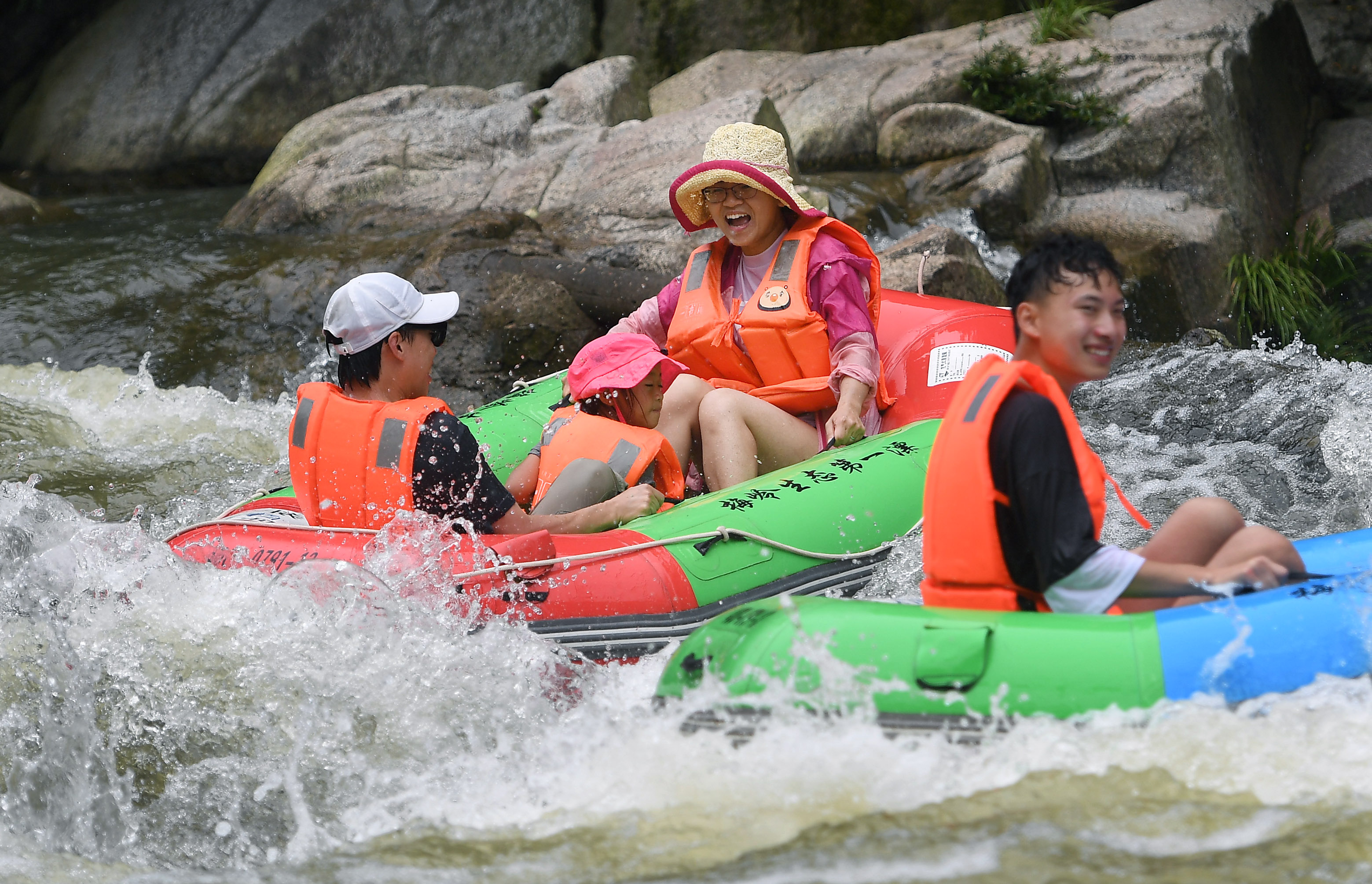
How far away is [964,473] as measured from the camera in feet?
7.54

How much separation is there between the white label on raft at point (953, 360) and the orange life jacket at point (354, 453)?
1.78 metres

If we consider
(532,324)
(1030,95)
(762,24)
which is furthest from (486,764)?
(762,24)

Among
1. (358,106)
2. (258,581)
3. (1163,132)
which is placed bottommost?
(258,581)

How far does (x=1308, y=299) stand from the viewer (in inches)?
264

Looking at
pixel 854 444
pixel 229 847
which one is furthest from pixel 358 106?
pixel 229 847

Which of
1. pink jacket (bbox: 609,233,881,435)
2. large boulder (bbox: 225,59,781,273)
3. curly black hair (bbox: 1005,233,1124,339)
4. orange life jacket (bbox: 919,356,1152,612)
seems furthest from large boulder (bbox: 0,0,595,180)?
orange life jacket (bbox: 919,356,1152,612)

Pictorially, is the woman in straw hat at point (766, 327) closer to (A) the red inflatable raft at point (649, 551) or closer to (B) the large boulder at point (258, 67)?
(A) the red inflatable raft at point (649, 551)

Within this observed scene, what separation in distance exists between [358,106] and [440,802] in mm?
6847

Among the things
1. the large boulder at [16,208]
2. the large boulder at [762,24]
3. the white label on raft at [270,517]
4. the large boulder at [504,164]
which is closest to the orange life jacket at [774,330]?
the white label on raft at [270,517]

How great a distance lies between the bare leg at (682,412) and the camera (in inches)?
152

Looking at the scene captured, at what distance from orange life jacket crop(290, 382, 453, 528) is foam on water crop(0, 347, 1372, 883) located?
0.75 feet

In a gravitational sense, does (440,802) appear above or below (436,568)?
below

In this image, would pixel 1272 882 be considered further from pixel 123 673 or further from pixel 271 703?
pixel 123 673

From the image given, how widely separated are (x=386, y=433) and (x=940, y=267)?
3.44m
